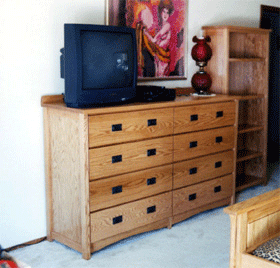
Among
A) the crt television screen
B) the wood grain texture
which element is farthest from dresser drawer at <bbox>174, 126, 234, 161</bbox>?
the wood grain texture

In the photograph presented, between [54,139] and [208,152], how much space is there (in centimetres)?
123

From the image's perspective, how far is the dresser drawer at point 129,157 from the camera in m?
2.71

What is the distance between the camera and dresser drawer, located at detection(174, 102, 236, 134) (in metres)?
3.18

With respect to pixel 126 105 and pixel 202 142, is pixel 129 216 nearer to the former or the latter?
pixel 126 105

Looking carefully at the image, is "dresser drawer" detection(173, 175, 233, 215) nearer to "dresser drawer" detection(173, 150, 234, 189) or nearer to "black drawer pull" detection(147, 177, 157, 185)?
"dresser drawer" detection(173, 150, 234, 189)

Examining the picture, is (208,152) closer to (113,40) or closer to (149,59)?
(149,59)

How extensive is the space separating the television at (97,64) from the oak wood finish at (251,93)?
1.31 meters

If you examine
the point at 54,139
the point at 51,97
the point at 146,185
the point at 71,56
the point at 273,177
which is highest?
the point at 71,56

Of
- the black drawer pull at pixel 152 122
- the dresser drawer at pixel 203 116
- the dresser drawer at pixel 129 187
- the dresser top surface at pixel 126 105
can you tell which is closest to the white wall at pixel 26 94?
the dresser top surface at pixel 126 105

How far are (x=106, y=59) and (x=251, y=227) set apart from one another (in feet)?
4.60

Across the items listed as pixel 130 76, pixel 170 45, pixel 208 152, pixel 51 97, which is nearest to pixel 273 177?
pixel 208 152

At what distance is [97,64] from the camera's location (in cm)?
273

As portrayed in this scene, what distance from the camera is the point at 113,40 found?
2.78m

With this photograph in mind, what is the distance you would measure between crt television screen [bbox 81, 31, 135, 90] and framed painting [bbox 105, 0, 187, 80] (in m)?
0.47
